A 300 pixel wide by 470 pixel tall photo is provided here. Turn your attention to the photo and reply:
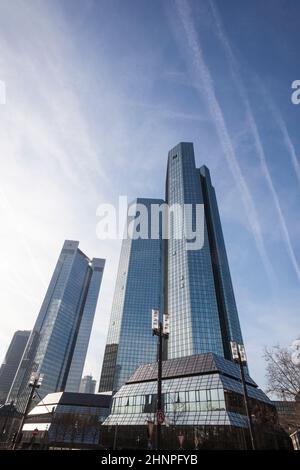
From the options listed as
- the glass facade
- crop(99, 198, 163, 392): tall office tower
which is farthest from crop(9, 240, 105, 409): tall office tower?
the glass facade

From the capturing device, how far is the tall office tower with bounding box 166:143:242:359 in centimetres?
10556

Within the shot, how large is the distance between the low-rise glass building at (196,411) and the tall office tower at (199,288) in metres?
48.9

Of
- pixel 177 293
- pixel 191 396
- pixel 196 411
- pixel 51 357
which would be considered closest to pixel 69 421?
pixel 191 396

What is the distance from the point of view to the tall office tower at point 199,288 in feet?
346

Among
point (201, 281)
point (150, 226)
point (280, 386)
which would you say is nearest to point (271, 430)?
point (280, 386)

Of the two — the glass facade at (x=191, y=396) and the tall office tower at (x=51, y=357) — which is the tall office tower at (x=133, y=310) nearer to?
the tall office tower at (x=51, y=357)

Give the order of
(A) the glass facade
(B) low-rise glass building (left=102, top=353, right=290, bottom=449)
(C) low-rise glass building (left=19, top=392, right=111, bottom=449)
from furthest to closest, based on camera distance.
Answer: (C) low-rise glass building (left=19, top=392, right=111, bottom=449) < (A) the glass facade < (B) low-rise glass building (left=102, top=353, right=290, bottom=449)

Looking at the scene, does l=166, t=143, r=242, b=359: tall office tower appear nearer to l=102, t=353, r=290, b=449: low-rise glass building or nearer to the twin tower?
the twin tower

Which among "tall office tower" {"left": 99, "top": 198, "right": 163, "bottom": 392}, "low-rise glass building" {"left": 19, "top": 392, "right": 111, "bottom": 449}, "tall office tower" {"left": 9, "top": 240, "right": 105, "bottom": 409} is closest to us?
"low-rise glass building" {"left": 19, "top": 392, "right": 111, "bottom": 449}

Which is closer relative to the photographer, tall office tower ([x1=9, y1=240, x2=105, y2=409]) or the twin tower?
the twin tower

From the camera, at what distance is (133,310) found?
142 m

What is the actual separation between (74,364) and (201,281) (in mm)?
136161

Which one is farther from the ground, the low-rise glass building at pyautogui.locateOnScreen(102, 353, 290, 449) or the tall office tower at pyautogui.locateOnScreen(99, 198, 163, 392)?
the tall office tower at pyautogui.locateOnScreen(99, 198, 163, 392)
